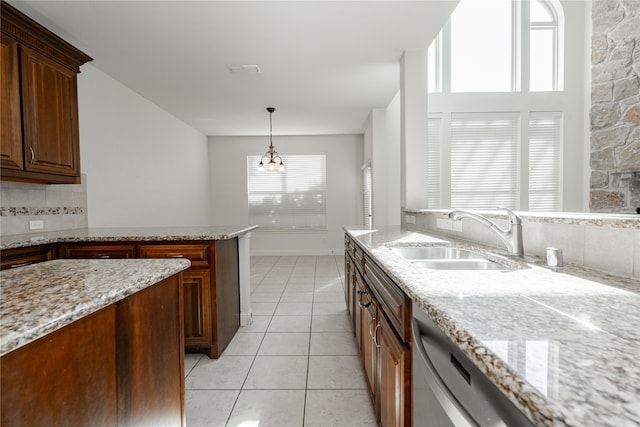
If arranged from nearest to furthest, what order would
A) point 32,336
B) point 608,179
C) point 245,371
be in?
point 32,336 < point 245,371 < point 608,179

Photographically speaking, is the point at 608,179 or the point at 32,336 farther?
the point at 608,179

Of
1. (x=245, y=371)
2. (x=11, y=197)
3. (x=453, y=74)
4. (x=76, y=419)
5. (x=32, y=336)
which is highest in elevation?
(x=453, y=74)

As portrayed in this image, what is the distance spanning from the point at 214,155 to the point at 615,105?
22.4 ft

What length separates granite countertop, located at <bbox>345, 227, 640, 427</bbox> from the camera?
0.34 m

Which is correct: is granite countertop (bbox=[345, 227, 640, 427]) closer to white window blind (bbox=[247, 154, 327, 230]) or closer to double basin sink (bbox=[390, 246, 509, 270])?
double basin sink (bbox=[390, 246, 509, 270])

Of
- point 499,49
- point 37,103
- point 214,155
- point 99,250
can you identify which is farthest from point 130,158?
point 499,49

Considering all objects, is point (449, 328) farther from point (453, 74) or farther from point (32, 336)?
point (453, 74)

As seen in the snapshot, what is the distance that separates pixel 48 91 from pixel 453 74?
16.8 feet

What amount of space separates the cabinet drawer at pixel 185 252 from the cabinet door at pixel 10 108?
107 cm

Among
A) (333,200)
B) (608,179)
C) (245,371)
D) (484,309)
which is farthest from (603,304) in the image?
(333,200)

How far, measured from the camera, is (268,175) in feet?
22.4

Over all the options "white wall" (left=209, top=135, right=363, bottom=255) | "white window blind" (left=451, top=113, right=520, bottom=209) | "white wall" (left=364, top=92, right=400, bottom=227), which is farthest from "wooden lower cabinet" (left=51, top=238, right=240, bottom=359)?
"white wall" (left=209, top=135, right=363, bottom=255)

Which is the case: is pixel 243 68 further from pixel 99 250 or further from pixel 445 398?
pixel 445 398

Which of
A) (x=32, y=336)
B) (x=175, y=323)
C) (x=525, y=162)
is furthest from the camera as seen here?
(x=525, y=162)
